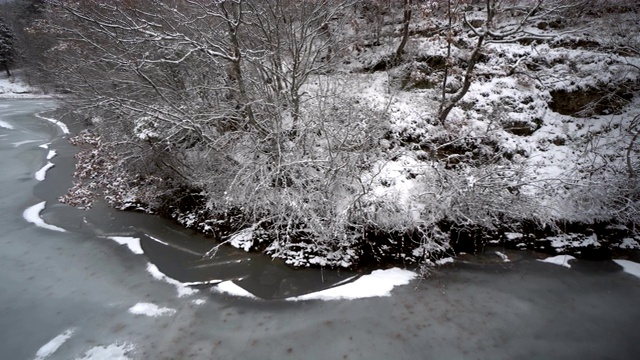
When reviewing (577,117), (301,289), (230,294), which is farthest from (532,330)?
(577,117)

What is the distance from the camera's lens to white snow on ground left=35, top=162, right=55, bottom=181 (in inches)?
429

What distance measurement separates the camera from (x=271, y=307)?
19.2 ft

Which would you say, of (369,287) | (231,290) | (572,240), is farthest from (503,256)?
(231,290)

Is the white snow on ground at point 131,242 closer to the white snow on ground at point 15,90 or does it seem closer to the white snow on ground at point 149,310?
the white snow on ground at point 149,310

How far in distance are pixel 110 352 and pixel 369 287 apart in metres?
4.72

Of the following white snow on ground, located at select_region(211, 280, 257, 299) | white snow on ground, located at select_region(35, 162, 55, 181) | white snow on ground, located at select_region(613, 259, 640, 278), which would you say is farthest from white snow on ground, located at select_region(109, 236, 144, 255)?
white snow on ground, located at select_region(613, 259, 640, 278)

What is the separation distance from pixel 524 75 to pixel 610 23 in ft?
12.1

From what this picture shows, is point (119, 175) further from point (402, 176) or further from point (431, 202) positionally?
point (431, 202)

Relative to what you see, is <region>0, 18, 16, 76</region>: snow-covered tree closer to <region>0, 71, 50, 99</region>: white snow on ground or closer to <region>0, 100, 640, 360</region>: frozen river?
<region>0, 71, 50, 99</region>: white snow on ground

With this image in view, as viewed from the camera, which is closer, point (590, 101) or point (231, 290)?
point (231, 290)

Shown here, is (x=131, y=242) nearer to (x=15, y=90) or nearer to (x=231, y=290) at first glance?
(x=231, y=290)

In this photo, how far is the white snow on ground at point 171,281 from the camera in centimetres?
613

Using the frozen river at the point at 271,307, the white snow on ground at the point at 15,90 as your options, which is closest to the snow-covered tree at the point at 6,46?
the white snow on ground at the point at 15,90

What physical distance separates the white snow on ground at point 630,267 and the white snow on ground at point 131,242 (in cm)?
1111
